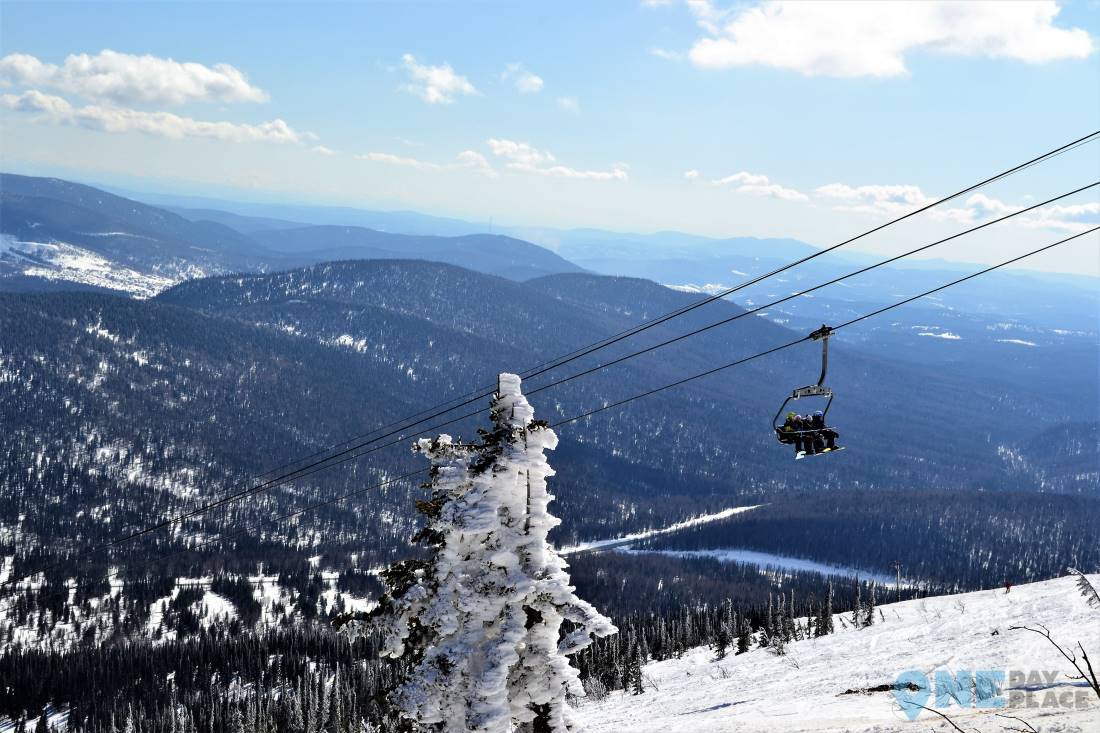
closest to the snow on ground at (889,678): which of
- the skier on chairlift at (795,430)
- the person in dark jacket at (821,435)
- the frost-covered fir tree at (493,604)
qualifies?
the person in dark jacket at (821,435)

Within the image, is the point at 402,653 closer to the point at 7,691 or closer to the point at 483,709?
the point at 483,709

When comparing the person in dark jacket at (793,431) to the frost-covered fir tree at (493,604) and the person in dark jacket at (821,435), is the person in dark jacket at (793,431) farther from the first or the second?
the frost-covered fir tree at (493,604)

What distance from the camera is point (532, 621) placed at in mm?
20062

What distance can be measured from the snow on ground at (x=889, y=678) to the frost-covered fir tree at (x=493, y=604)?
12.0 m

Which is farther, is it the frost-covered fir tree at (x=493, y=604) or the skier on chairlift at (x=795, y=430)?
the skier on chairlift at (x=795, y=430)

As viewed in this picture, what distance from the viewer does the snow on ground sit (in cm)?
2598

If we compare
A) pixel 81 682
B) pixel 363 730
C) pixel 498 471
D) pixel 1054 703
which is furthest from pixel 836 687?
pixel 81 682

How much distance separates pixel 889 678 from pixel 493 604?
2775 cm

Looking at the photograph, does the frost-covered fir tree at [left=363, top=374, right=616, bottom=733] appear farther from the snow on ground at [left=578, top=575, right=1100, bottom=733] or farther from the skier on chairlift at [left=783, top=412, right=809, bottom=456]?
the snow on ground at [left=578, top=575, right=1100, bottom=733]

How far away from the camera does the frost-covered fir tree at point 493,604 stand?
63.3 feet

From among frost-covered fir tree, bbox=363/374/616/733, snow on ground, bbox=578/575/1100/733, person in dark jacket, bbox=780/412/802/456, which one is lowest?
snow on ground, bbox=578/575/1100/733

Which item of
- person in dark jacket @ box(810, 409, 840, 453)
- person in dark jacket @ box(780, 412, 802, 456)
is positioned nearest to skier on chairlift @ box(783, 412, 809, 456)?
person in dark jacket @ box(780, 412, 802, 456)

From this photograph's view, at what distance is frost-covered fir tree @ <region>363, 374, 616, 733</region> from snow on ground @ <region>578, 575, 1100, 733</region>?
1198 centimetres

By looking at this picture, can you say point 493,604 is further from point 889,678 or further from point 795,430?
point 889,678
